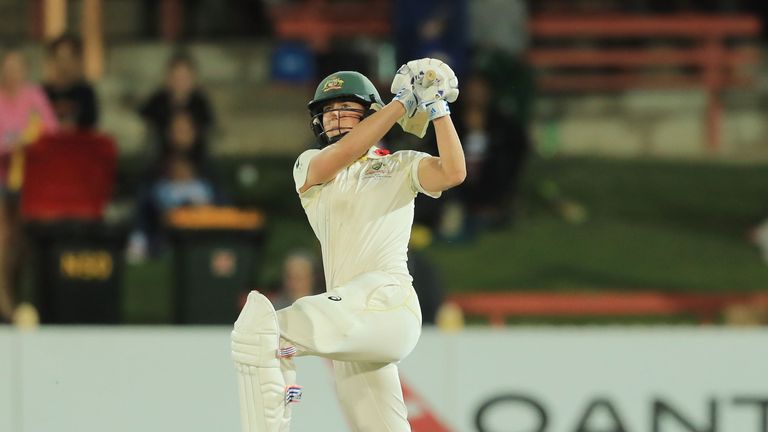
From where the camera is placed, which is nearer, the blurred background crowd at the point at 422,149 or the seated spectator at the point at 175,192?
the blurred background crowd at the point at 422,149

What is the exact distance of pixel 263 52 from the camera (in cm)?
1356

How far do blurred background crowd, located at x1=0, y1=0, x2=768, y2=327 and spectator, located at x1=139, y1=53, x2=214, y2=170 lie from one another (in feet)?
0.05

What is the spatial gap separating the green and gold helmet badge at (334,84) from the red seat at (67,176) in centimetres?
501

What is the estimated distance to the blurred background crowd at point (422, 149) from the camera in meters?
9.47

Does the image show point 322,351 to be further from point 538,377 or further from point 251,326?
point 538,377

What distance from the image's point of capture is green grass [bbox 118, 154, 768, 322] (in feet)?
35.7

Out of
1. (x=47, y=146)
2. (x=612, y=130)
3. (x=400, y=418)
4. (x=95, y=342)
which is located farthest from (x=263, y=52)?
(x=400, y=418)

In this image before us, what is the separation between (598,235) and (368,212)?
273 inches

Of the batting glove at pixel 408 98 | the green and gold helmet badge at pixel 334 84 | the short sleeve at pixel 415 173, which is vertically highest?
the green and gold helmet badge at pixel 334 84

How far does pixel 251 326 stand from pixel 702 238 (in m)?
7.70

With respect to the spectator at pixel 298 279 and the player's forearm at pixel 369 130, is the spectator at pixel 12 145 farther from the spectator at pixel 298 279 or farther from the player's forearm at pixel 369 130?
the player's forearm at pixel 369 130

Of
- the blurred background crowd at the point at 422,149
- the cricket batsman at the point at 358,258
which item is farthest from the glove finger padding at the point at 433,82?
the blurred background crowd at the point at 422,149

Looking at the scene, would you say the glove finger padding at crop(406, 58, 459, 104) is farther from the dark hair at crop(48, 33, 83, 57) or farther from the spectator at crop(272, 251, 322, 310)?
the dark hair at crop(48, 33, 83, 57)

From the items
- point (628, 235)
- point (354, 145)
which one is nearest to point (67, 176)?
point (628, 235)
